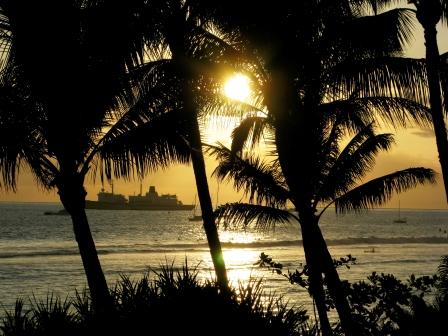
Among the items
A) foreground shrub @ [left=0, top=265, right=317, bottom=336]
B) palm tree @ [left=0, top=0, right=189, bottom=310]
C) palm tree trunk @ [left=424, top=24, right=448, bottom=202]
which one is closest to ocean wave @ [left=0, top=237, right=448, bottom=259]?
palm tree @ [left=0, top=0, right=189, bottom=310]

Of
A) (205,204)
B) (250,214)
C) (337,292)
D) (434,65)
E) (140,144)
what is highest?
(434,65)

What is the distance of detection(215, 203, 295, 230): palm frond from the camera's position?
13.1 meters

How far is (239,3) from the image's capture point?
10.9m

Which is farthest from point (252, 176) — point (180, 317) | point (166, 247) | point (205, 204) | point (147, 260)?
point (166, 247)

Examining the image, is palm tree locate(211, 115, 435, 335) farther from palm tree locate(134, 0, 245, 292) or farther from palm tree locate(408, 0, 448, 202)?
palm tree locate(408, 0, 448, 202)

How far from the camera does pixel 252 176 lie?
1355cm

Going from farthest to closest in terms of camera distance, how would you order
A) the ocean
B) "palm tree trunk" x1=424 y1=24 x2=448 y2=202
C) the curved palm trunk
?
the ocean → the curved palm trunk → "palm tree trunk" x1=424 y1=24 x2=448 y2=202

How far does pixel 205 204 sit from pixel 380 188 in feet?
13.0

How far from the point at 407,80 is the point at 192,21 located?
4.12 metres

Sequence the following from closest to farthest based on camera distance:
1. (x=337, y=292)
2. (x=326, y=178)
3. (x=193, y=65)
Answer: (x=193, y=65), (x=337, y=292), (x=326, y=178)

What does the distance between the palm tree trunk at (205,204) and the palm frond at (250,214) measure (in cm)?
142

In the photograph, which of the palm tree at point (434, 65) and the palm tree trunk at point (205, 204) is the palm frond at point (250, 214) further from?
the palm tree at point (434, 65)

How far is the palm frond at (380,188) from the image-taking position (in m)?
13.1

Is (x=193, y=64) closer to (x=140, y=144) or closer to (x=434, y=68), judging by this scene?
(x=140, y=144)
